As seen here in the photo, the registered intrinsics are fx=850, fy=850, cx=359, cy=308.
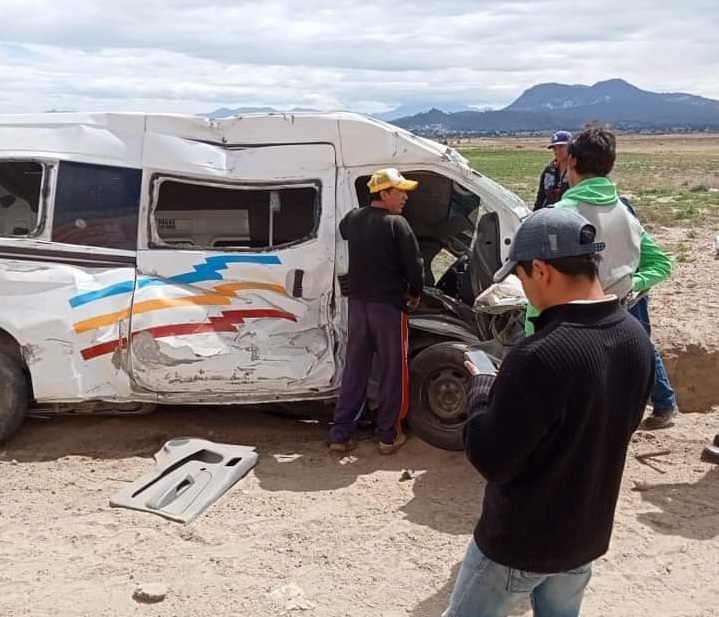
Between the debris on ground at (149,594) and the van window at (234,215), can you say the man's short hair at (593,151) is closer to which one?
the van window at (234,215)

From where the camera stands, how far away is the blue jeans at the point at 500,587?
2.46 meters

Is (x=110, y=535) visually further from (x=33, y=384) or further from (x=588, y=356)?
(x=588, y=356)

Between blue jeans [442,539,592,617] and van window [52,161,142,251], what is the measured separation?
13.2ft

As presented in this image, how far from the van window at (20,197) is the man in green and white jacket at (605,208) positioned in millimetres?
3544

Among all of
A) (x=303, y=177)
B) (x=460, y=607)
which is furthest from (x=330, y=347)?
(x=460, y=607)

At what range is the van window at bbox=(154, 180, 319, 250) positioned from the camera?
5.99 meters

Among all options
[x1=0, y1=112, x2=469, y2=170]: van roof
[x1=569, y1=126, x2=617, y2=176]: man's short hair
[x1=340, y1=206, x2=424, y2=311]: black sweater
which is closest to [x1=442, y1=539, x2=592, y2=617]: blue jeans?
[x1=569, y1=126, x2=617, y2=176]: man's short hair

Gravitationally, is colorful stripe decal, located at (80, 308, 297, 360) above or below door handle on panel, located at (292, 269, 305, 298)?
below

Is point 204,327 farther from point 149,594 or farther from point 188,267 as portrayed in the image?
point 149,594

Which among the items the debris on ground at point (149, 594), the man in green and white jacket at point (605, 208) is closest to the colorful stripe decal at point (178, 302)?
the debris on ground at point (149, 594)

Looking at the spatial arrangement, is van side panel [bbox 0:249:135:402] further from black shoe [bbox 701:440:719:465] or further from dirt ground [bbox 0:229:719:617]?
black shoe [bbox 701:440:719:465]

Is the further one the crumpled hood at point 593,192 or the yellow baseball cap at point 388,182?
the yellow baseball cap at point 388,182

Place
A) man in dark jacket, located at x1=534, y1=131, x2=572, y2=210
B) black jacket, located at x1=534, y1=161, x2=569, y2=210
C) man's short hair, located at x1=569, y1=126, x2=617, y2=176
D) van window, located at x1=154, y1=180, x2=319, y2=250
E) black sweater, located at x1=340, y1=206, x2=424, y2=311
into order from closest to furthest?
1. man's short hair, located at x1=569, y1=126, x2=617, y2=176
2. black sweater, located at x1=340, y1=206, x2=424, y2=311
3. van window, located at x1=154, y1=180, x2=319, y2=250
4. man in dark jacket, located at x1=534, y1=131, x2=572, y2=210
5. black jacket, located at x1=534, y1=161, x2=569, y2=210

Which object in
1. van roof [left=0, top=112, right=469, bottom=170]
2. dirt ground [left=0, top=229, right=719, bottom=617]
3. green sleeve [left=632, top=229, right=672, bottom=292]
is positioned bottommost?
dirt ground [left=0, top=229, right=719, bottom=617]
